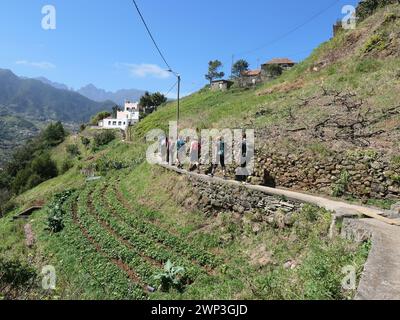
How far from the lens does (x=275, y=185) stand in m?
14.8

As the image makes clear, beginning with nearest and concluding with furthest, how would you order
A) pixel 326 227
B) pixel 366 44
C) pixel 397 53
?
pixel 326 227 → pixel 397 53 → pixel 366 44

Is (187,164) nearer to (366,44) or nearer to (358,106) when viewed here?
(358,106)

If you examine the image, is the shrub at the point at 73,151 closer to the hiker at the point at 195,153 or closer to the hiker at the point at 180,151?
the hiker at the point at 180,151

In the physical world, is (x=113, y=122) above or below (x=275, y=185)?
above

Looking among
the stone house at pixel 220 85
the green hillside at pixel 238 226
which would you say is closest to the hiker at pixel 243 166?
the green hillside at pixel 238 226

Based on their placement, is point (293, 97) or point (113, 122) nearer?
point (293, 97)

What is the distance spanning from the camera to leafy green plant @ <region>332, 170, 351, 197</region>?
12.4 m

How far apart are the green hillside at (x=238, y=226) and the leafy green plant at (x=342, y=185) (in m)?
0.10

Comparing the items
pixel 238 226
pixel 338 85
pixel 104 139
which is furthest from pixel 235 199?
pixel 104 139

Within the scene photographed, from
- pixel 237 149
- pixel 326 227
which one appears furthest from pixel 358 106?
pixel 326 227

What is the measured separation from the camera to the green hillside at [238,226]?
27.0 feet

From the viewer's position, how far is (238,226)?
12.6 m

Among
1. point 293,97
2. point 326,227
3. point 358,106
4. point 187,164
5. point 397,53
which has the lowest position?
point 326,227

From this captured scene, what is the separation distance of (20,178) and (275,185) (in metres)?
52.9
